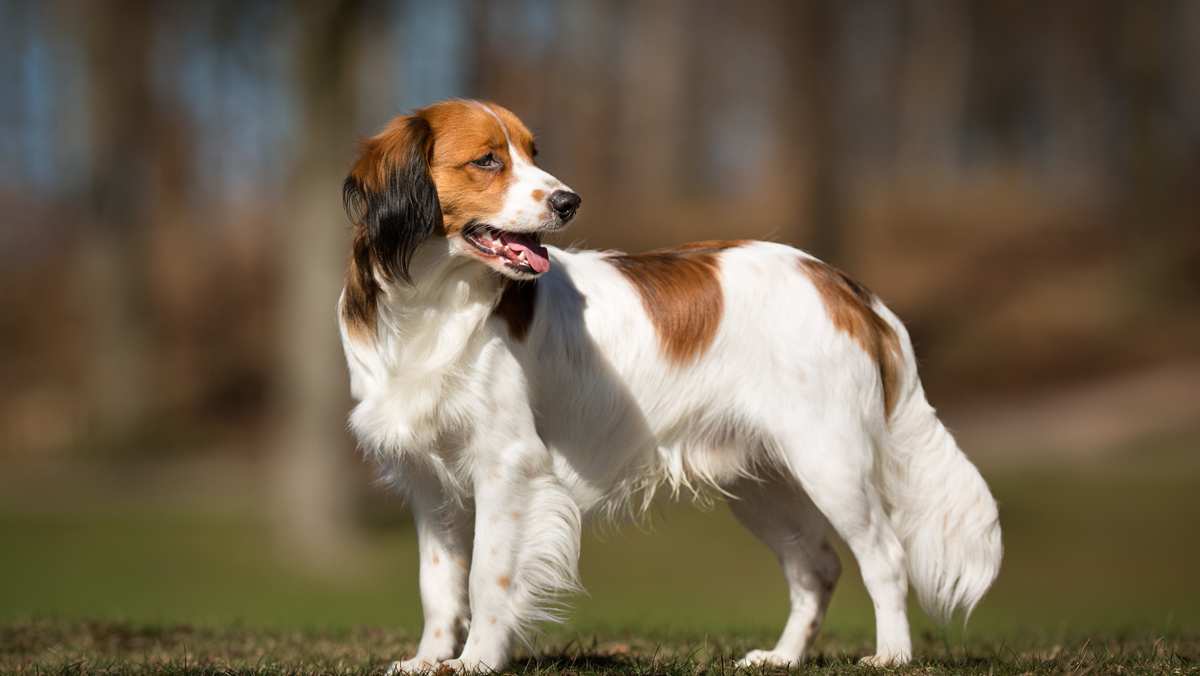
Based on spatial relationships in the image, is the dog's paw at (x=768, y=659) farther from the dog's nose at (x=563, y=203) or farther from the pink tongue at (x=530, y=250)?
the dog's nose at (x=563, y=203)

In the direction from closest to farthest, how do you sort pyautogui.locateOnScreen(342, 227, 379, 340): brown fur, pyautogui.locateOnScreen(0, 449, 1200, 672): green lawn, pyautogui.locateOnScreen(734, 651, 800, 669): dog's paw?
pyautogui.locateOnScreen(342, 227, 379, 340): brown fur
pyautogui.locateOnScreen(734, 651, 800, 669): dog's paw
pyautogui.locateOnScreen(0, 449, 1200, 672): green lawn

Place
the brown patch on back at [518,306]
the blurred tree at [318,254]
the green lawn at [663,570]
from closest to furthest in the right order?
the brown patch on back at [518,306] → the green lawn at [663,570] → the blurred tree at [318,254]

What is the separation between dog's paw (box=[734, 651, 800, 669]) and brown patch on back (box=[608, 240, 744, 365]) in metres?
1.21

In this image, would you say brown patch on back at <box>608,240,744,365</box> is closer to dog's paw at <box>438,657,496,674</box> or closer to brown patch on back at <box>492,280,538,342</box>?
brown patch on back at <box>492,280,538,342</box>

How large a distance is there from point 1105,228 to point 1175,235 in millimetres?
3839

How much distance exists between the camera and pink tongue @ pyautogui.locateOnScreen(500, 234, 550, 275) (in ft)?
15.3

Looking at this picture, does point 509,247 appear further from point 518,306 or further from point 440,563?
point 440,563

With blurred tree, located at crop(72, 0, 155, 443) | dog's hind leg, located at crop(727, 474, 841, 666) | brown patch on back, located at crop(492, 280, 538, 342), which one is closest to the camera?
brown patch on back, located at crop(492, 280, 538, 342)

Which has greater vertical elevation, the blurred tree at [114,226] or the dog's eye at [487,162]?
the dog's eye at [487,162]

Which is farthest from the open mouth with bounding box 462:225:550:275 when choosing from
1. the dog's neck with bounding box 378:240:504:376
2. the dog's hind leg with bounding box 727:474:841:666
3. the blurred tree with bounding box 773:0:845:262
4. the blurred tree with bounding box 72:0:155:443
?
the blurred tree with bounding box 72:0:155:443

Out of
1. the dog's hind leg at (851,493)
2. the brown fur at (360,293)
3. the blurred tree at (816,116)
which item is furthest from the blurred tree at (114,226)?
the dog's hind leg at (851,493)

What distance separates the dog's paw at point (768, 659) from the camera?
528cm

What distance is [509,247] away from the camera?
4688 millimetres

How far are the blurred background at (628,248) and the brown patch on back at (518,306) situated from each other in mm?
1639
